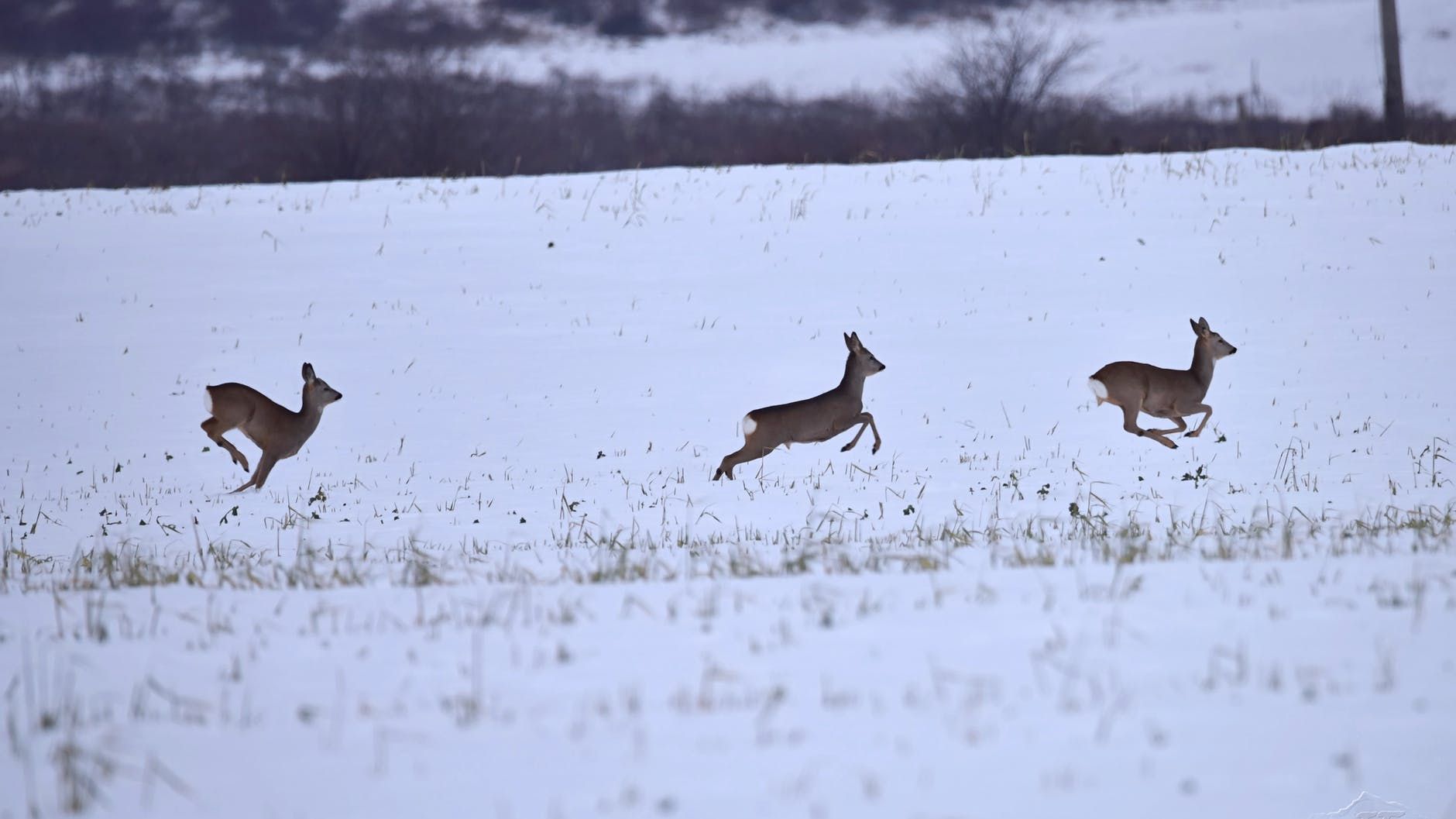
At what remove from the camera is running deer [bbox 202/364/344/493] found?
11.6 meters

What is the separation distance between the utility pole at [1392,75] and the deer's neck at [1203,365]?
56.0 ft

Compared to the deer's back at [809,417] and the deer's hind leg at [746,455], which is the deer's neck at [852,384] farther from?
the deer's hind leg at [746,455]

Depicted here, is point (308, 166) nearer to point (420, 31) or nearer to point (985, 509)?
point (420, 31)

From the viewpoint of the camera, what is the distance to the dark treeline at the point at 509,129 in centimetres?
3450

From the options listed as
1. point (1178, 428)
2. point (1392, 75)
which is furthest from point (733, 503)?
point (1392, 75)

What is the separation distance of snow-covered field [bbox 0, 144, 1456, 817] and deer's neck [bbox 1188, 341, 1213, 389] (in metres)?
0.63

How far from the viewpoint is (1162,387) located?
12.3 meters

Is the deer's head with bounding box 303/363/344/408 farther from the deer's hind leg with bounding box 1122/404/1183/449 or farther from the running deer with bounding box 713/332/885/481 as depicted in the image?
the deer's hind leg with bounding box 1122/404/1183/449

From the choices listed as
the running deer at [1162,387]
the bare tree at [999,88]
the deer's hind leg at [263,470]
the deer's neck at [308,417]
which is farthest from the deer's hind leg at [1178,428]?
the bare tree at [999,88]

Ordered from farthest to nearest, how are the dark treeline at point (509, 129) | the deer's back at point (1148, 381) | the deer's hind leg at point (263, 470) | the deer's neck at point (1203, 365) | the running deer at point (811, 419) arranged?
the dark treeline at point (509, 129)
the deer's neck at point (1203, 365)
the deer's back at point (1148, 381)
the deer's hind leg at point (263, 470)
the running deer at point (811, 419)

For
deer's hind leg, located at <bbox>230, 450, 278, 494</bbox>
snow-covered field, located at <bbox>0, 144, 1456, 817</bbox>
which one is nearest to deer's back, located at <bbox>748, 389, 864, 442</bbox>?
snow-covered field, located at <bbox>0, 144, 1456, 817</bbox>

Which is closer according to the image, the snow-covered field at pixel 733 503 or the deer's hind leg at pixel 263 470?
the snow-covered field at pixel 733 503

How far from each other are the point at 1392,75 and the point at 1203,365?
57.8 ft

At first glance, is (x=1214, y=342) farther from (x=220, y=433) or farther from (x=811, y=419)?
(x=220, y=433)
